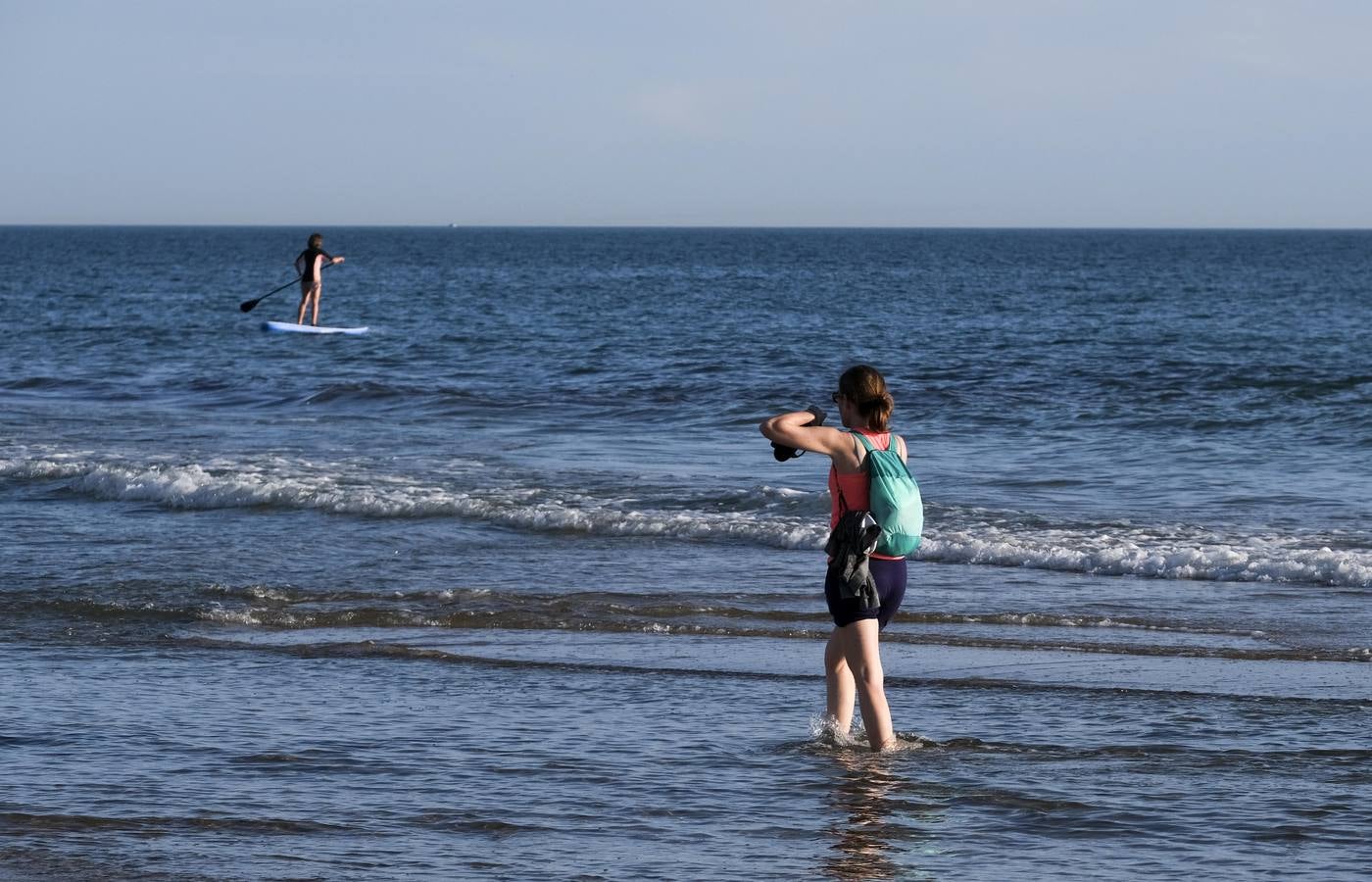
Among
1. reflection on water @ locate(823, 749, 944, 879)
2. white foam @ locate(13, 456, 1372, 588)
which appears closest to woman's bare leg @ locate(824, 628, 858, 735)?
reflection on water @ locate(823, 749, 944, 879)

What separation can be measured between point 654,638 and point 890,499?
113 inches

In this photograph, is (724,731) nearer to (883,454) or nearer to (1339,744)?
(883,454)

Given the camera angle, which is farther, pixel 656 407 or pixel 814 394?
pixel 814 394

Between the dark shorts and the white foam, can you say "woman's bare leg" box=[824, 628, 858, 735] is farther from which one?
the white foam

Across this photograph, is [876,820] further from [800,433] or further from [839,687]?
[800,433]

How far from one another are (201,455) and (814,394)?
1006cm

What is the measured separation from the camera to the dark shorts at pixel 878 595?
5621 mm

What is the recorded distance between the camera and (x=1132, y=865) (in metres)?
4.69

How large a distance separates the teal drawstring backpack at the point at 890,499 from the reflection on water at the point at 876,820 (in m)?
0.78

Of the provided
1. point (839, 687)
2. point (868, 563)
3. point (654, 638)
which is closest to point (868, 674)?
point (839, 687)

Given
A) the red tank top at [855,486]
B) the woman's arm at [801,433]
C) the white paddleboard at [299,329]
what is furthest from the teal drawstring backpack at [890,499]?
the white paddleboard at [299,329]

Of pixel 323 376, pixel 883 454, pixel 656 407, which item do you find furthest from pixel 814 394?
pixel 883 454

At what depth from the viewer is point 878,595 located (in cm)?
566

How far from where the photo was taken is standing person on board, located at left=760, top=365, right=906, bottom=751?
541cm
